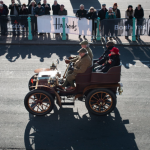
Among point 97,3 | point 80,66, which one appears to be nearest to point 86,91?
point 80,66

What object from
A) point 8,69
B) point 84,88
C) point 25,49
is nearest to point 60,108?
point 84,88

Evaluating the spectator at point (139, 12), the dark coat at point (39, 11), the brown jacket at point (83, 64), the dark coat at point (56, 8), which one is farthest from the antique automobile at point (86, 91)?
the dark coat at point (56, 8)

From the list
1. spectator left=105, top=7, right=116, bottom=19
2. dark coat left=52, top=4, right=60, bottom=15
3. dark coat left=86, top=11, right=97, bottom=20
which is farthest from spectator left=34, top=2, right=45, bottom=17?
spectator left=105, top=7, right=116, bottom=19

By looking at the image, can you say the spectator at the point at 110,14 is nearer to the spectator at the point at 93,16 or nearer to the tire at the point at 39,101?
the spectator at the point at 93,16

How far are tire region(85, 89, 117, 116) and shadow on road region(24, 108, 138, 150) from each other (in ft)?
0.76

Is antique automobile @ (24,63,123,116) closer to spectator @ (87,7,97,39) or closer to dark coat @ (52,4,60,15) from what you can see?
spectator @ (87,7,97,39)

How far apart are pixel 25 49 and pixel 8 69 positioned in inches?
103

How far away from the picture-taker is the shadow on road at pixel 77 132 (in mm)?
6160

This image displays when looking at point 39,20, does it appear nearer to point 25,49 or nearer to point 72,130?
point 25,49

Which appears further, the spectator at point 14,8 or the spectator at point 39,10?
the spectator at point 14,8

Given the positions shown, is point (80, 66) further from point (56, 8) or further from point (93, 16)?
point (56, 8)

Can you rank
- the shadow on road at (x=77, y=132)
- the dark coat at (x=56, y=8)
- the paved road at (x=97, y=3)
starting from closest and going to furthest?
the shadow on road at (x=77, y=132) → the dark coat at (x=56, y=8) → the paved road at (x=97, y=3)

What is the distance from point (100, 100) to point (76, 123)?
90 centimetres

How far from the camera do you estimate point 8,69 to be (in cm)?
1057
